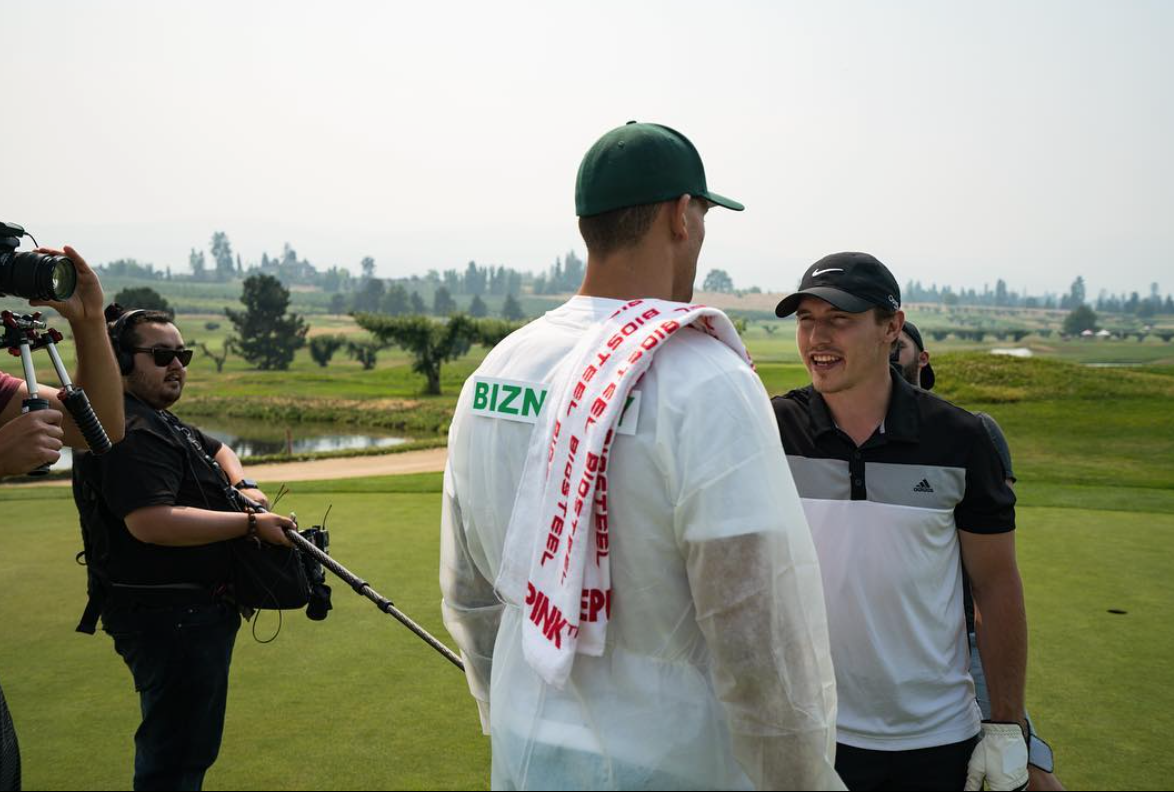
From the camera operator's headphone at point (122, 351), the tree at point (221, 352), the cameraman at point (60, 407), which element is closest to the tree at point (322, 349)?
the tree at point (221, 352)

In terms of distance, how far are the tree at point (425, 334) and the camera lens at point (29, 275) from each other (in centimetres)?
4440

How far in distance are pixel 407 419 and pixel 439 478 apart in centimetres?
2446

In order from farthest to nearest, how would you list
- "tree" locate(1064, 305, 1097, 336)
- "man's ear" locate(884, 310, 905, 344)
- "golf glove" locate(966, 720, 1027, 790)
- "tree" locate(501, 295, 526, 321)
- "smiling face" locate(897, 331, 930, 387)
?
"tree" locate(501, 295, 526, 321) < "tree" locate(1064, 305, 1097, 336) < "smiling face" locate(897, 331, 930, 387) < "man's ear" locate(884, 310, 905, 344) < "golf glove" locate(966, 720, 1027, 790)

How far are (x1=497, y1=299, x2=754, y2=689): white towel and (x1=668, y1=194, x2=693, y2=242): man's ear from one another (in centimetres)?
21

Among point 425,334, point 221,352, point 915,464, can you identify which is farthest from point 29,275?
point 221,352

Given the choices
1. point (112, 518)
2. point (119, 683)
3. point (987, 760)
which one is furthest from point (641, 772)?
point (119, 683)

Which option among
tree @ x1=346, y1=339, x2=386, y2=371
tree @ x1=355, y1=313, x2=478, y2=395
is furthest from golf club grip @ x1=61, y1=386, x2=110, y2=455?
tree @ x1=346, y1=339, x2=386, y2=371

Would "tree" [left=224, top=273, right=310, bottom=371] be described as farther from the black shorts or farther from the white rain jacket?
the white rain jacket

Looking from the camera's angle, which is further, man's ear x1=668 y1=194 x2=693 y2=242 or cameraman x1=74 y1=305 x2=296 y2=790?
cameraman x1=74 y1=305 x2=296 y2=790

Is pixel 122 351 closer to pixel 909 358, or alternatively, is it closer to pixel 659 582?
pixel 659 582

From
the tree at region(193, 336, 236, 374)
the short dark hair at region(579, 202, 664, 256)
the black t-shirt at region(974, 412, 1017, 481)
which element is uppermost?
the short dark hair at region(579, 202, 664, 256)

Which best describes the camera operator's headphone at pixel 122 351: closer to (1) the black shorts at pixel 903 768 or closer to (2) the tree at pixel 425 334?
(1) the black shorts at pixel 903 768

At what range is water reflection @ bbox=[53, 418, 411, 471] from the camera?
3025cm

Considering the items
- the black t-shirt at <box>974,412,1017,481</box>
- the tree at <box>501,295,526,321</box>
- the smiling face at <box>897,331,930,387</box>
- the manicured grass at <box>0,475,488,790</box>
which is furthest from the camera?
the tree at <box>501,295,526,321</box>
